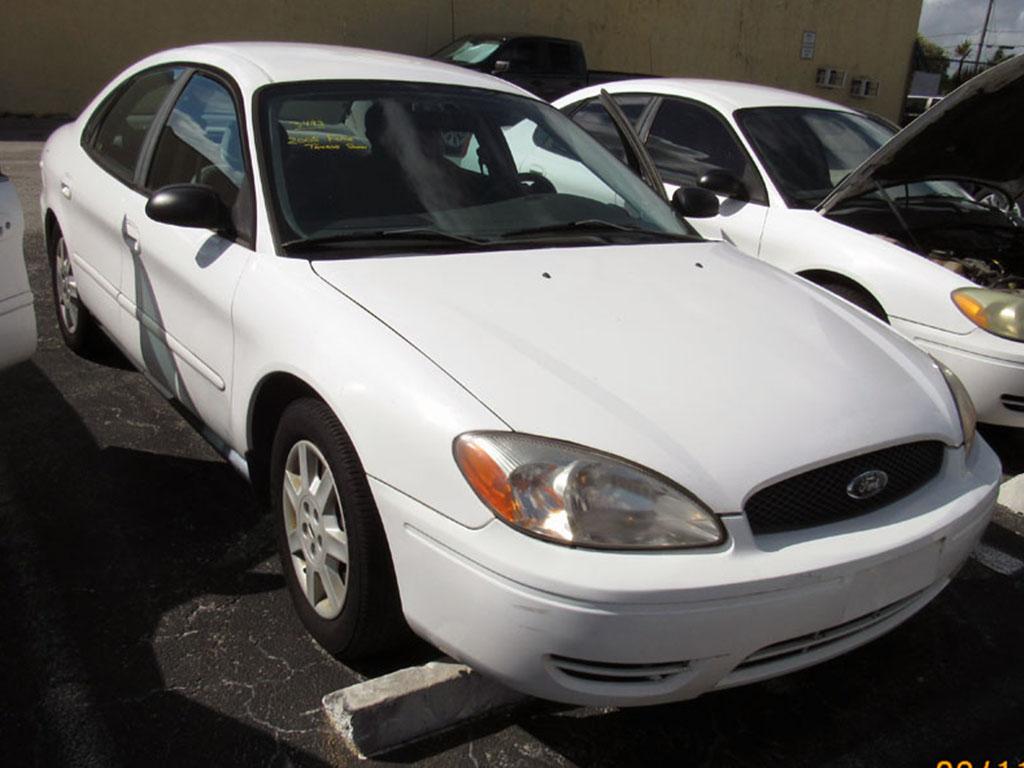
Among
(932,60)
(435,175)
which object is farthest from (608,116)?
(932,60)

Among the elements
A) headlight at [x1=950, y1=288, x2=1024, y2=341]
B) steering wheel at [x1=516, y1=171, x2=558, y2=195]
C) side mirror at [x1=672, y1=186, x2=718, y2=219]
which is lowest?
headlight at [x1=950, y1=288, x2=1024, y2=341]

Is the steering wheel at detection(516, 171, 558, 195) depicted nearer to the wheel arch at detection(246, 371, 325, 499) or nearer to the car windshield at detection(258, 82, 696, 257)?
the car windshield at detection(258, 82, 696, 257)

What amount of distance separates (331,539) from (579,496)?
2.47 ft

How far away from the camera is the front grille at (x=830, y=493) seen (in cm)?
208

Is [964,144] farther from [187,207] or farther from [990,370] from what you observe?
[187,207]

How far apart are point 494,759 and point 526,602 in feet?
1.93

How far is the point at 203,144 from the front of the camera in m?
3.33

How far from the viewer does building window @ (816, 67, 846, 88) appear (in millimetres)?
22891

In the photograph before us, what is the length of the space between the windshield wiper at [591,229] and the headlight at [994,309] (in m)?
1.39

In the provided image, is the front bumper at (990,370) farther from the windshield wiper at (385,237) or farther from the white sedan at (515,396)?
the windshield wiper at (385,237)

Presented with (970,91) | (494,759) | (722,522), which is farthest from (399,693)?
(970,91)

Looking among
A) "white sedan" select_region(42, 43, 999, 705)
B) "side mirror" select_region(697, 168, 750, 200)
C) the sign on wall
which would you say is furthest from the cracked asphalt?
the sign on wall

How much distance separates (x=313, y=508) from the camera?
2.47m

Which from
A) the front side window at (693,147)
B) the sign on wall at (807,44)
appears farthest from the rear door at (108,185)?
the sign on wall at (807,44)
